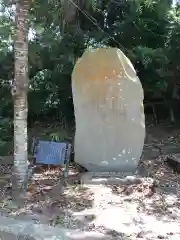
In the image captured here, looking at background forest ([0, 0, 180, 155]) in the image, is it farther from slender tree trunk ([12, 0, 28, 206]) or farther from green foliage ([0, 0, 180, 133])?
slender tree trunk ([12, 0, 28, 206])

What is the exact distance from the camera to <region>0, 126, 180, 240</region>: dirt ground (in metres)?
4.21

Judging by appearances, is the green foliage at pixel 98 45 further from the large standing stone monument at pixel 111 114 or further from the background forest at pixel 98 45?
the large standing stone monument at pixel 111 114

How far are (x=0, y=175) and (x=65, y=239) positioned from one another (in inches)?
105

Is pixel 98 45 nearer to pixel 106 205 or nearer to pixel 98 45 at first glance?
pixel 98 45

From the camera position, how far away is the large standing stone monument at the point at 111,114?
20.1ft

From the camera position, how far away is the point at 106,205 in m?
4.83

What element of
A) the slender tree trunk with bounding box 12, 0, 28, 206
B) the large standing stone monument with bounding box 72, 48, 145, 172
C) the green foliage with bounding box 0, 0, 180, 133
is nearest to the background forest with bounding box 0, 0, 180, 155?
the green foliage with bounding box 0, 0, 180, 133

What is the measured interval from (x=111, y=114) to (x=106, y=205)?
5.70 ft

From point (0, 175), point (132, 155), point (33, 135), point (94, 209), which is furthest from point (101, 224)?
point (33, 135)

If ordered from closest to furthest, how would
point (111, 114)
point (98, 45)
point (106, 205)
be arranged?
1. point (106, 205)
2. point (111, 114)
3. point (98, 45)

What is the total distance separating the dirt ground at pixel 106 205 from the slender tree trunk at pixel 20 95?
25 cm

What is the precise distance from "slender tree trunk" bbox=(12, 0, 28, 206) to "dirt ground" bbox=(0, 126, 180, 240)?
0.25m

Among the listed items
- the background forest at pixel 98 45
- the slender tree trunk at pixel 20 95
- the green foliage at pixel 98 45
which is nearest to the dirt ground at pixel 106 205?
the slender tree trunk at pixel 20 95

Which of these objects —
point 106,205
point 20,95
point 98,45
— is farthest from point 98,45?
point 106,205
